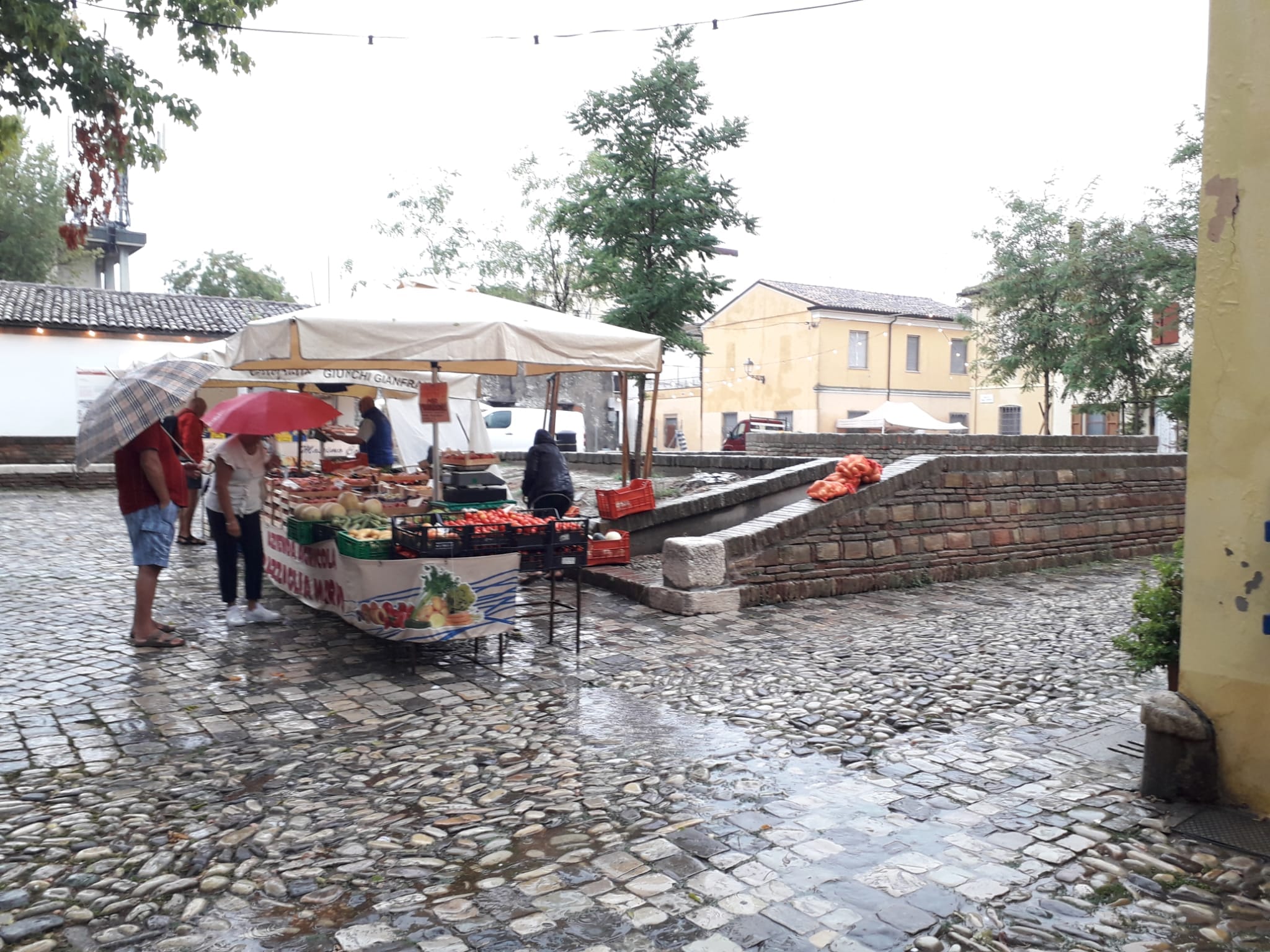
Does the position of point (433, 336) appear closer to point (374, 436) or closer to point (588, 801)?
point (588, 801)

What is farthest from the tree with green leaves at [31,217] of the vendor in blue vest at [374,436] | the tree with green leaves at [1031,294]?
the tree with green leaves at [1031,294]

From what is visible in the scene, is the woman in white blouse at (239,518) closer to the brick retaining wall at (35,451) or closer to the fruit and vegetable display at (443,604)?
the fruit and vegetable display at (443,604)

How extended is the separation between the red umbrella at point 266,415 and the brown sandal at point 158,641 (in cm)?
154

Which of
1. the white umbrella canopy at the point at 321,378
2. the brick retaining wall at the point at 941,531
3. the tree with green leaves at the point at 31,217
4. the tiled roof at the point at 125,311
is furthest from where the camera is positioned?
the tree with green leaves at the point at 31,217

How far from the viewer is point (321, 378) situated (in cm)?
1031

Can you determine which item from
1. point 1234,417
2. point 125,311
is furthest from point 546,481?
point 125,311

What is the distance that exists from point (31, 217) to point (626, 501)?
3317 centimetres

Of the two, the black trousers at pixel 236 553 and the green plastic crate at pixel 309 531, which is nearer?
the green plastic crate at pixel 309 531

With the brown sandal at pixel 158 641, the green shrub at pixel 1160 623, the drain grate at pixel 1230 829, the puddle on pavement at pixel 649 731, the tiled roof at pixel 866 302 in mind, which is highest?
the tiled roof at pixel 866 302

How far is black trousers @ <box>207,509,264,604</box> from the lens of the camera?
7.18 meters

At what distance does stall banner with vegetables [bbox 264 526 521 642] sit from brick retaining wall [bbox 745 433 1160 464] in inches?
346

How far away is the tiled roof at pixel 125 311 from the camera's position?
22.1 meters

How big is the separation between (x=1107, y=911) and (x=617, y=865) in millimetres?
1655

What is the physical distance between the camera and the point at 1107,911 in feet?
10.0
